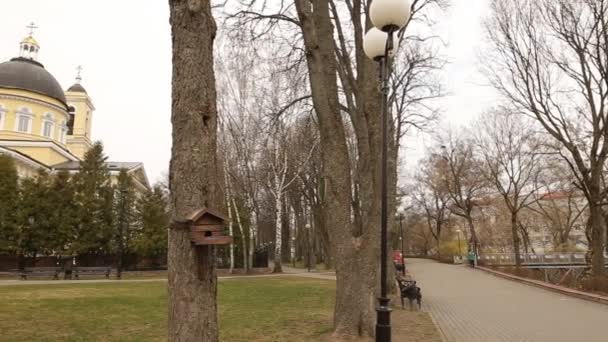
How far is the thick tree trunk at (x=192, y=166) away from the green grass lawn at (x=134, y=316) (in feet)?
13.5

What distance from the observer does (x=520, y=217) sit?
→ 50875 millimetres

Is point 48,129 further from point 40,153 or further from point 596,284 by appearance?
point 596,284

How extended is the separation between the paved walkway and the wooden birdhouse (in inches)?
247

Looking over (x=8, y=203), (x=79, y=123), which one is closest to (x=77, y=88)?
(x=79, y=123)

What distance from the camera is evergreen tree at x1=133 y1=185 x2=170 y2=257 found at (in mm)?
28359

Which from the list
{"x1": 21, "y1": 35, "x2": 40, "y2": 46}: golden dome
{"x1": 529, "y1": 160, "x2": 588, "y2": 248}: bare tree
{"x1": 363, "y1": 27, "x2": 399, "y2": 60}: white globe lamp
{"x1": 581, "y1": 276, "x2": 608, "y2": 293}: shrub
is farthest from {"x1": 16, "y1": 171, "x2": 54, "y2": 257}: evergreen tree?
{"x1": 529, "y1": 160, "x2": 588, "y2": 248}: bare tree

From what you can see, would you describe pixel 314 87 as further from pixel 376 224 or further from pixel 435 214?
pixel 435 214

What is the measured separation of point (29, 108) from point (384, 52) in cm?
4837

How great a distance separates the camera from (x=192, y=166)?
12.3 ft

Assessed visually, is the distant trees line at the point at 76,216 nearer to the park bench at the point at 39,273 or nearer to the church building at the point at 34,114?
the park bench at the point at 39,273

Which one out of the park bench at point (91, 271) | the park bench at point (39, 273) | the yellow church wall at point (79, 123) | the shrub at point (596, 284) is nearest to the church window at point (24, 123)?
the yellow church wall at point (79, 123)

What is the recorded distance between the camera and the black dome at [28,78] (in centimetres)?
4353

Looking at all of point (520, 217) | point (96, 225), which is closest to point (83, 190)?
point (96, 225)

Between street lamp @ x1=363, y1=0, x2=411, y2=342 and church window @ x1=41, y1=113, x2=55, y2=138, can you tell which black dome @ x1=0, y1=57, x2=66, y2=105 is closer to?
church window @ x1=41, y1=113, x2=55, y2=138
